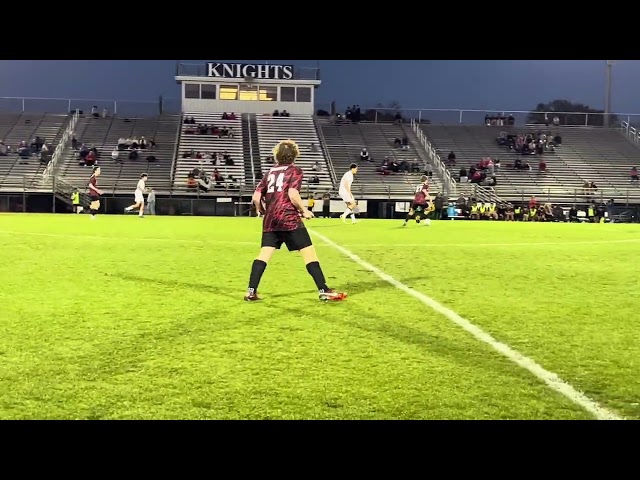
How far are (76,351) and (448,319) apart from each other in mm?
3472

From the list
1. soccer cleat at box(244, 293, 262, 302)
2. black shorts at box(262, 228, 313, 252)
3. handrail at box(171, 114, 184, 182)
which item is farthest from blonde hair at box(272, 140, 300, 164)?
handrail at box(171, 114, 184, 182)

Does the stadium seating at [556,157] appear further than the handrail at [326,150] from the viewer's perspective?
No

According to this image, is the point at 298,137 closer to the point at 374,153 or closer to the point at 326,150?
the point at 326,150

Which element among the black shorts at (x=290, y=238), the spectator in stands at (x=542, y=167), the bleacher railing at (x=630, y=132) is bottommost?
the black shorts at (x=290, y=238)

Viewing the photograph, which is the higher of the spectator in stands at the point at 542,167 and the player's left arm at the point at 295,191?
the spectator in stands at the point at 542,167

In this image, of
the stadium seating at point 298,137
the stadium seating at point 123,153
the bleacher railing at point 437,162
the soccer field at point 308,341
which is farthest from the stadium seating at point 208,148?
the soccer field at point 308,341

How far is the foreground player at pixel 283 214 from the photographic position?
7.35 meters

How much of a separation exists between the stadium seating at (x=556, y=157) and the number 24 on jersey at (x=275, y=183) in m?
34.2

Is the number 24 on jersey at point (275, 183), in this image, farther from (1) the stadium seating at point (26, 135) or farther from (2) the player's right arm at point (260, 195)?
(1) the stadium seating at point (26, 135)

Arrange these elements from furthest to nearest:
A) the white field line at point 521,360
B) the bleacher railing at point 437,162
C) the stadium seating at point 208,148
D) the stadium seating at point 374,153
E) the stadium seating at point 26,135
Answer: the bleacher railing at point 437,162 < the stadium seating at point 208,148 < the stadium seating at point 374,153 < the stadium seating at point 26,135 < the white field line at point 521,360

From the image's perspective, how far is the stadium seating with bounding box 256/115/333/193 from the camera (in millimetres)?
43469

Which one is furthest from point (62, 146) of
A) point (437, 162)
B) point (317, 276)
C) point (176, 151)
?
point (317, 276)

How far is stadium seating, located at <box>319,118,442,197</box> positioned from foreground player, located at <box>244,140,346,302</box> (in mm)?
30490
